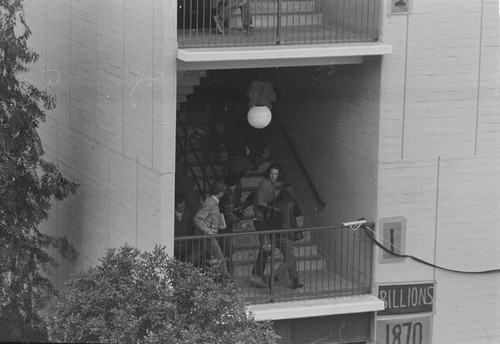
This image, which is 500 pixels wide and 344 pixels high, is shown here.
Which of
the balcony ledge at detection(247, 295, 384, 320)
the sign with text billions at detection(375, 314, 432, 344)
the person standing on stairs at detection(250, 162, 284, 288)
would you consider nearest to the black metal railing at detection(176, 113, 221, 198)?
the person standing on stairs at detection(250, 162, 284, 288)

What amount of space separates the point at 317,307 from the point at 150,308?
3.51 meters

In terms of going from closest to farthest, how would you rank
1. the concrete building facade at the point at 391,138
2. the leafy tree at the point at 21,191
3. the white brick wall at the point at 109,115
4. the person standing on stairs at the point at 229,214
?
the white brick wall at the point at 109,115
the concrete building facade at the point at 391,138
the person standing on stairs at the point at 229,214
the leafy tree at the point at 21,191

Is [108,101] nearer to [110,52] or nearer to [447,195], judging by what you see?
[110,52]

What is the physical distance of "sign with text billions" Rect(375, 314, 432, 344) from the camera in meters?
19.6

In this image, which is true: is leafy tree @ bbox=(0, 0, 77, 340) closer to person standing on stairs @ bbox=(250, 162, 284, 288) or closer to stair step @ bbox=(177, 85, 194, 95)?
stair step @ bbox=(177, 85, 194, 95)

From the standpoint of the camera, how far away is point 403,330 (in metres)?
19.7

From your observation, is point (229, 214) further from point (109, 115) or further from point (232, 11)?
point (232, 11)

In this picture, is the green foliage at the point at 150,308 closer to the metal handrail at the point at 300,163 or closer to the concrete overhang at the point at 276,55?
the concrete overhang at the point at 276,55

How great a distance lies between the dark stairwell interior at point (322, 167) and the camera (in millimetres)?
19484

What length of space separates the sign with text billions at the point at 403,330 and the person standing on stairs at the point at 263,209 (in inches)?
66.2

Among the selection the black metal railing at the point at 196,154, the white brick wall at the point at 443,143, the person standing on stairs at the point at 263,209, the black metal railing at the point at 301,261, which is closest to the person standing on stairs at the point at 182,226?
the black metal railing at the point at 301,261

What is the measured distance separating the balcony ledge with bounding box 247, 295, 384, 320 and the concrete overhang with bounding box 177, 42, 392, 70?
3121mm

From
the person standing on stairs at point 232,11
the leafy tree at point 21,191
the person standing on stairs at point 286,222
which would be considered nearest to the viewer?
the person standing on stairs at point 232,11

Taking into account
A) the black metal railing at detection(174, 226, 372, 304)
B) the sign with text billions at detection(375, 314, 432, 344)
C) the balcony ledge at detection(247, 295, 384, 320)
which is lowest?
the sign with text billions at detection(375, 314, 432, 344)
